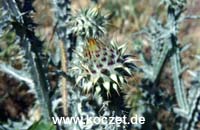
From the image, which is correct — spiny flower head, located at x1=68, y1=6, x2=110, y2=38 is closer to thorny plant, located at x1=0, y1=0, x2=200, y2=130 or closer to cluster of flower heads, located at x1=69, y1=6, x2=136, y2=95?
thorny plant, located at x1=0, y1=0, x2=200, y2=130

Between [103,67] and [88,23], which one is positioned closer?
[103,67]

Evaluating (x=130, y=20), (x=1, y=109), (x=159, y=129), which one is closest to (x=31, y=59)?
(x=159, y=129)

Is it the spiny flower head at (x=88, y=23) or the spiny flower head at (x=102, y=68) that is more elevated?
the spiny flower head at (x=88, y=23)

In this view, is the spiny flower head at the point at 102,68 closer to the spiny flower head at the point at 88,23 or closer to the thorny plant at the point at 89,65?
the thorny plant at the point at 89,65

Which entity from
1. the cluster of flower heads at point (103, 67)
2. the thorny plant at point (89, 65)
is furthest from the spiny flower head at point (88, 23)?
the cluster of flower heads at point (103, 67)

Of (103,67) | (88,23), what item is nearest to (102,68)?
(103,67)

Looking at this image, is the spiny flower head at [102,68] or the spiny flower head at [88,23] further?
the spiny flower head at [88,23]

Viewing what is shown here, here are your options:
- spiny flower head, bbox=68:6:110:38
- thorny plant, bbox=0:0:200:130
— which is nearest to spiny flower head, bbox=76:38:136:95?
thorny plant, bbox=0:0:200:130

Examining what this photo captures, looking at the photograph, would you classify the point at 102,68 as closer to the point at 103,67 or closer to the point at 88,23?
the point at 103,67
